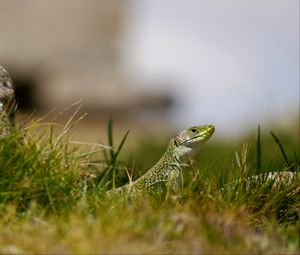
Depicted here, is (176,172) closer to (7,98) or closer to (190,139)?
(190,139)

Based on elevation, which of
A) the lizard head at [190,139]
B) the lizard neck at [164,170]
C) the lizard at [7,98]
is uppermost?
the lizard at [7,98]

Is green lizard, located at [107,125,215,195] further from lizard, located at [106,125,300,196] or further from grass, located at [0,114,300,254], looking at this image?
grass, located at [0,114,300,254]

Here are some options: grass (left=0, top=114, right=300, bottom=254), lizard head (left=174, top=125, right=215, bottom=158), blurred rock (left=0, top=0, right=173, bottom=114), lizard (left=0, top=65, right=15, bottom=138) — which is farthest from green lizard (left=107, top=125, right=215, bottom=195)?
blurred rock (left=0, top=0, right=173, bottom=114)

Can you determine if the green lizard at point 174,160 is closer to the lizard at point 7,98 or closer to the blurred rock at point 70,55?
the lizard at point 7,98

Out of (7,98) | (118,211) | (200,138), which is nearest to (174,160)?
(200,138)

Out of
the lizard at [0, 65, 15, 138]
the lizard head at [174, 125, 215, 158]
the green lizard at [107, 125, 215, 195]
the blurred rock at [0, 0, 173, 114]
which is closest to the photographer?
the lizard at [0, 65, 15, 138]

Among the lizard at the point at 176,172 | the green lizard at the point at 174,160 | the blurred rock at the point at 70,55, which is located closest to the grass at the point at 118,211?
the lizard at the point at 176,172

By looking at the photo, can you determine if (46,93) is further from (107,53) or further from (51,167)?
(51,167)
